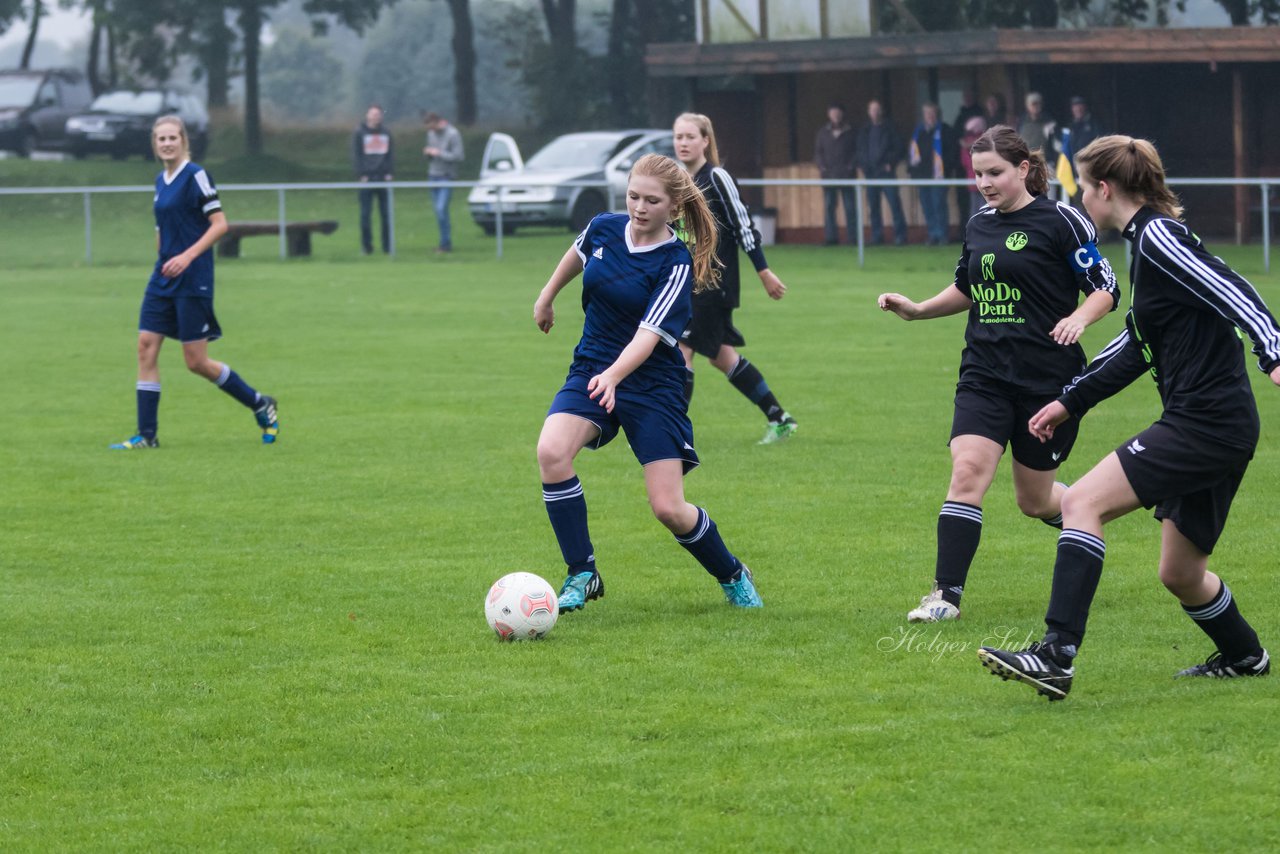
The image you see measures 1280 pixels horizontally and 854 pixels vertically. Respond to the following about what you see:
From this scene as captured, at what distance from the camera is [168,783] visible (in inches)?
192

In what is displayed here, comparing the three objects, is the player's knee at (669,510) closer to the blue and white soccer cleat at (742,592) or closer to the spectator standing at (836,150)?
the blue and white soccer cleat at (742,592)

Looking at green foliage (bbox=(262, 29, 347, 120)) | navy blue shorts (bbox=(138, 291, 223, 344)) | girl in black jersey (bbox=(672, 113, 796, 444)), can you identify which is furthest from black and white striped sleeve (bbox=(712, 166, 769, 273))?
green foliage (bbox=(262, 29, 347, 120))

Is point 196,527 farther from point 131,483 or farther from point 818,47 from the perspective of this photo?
point 818,47

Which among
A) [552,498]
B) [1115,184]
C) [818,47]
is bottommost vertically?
[552,498]

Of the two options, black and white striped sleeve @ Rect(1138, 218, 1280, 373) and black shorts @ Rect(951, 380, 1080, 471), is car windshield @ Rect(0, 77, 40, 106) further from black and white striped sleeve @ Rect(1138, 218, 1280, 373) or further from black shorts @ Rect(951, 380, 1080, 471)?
black and white striped sleeve @ Rect(1138, 218, 1280, 373)

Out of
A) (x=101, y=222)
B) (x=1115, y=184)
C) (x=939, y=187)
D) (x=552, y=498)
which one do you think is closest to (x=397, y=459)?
(x=552, y=498)

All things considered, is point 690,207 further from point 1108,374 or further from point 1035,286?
point 1108,374

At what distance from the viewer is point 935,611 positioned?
6.51 metres

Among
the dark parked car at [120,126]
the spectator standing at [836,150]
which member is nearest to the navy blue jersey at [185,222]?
the spectator standing at [836,150]

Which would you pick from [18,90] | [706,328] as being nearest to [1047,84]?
[706,328]

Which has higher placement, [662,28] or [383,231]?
[662,28]

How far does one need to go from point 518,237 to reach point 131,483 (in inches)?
735

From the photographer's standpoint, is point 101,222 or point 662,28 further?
point 662,28

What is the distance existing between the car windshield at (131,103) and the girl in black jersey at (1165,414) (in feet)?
131
